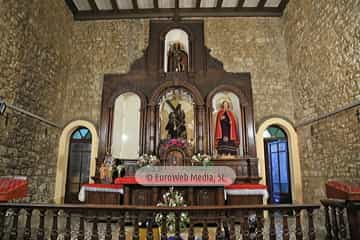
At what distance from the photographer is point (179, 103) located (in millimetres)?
6766

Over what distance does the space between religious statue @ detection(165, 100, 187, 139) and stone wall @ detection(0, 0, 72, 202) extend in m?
2.96

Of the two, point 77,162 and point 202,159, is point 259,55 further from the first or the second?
point 77,162

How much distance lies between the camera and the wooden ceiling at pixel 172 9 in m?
6.85

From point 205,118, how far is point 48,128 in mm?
3930

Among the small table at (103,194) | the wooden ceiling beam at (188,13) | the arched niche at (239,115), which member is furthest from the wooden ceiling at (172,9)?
the small table at (103,194)

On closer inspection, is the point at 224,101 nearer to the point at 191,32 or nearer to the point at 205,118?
the point at 205,118

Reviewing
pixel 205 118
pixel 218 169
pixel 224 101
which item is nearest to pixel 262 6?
pixel 224 101

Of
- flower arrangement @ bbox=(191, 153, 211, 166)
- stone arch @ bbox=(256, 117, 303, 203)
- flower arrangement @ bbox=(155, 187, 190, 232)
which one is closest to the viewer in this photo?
flower arrangement @ bbox=(155, 187, 190, 232)

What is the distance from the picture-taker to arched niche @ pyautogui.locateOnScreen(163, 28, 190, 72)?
6992 millimetres

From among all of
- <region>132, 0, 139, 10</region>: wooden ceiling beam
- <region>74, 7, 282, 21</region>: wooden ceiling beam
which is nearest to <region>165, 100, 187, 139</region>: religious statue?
<region>74, 7, 282, 21</region>: wooden ceiling beam

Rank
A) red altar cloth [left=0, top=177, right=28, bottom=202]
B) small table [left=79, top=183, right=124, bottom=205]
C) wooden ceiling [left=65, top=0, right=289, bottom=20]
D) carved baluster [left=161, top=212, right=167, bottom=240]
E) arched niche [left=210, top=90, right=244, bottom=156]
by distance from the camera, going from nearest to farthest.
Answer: carved baluster [left=161, top=212, right=167, bottom=240], red altar cloth [left=0, top=177, right=28, bottom=202], small table [left=79, top=183, right=124, bottom=205], arched niche [left=210, top=90, right=244, bottom=156], wooden ceiling [left=65, top=0, right=289, bottom=20]

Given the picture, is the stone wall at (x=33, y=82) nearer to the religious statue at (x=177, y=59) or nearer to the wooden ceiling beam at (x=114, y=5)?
the wooden ceiling beam at (x=114, y=5)

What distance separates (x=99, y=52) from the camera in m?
7.03

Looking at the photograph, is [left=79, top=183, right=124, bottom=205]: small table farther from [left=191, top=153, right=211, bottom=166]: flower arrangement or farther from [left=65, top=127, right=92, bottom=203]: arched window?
[left=191, top=153, right=211, bottom=166]: flower arrangement
